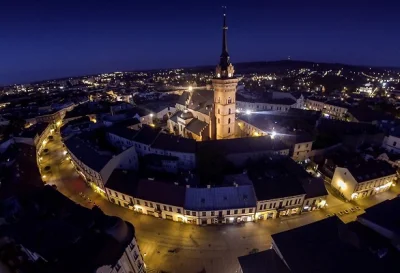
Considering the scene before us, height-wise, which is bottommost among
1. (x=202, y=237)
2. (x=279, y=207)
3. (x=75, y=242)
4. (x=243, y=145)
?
(x=202, y=237)

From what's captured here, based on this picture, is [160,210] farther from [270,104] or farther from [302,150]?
[270,104]

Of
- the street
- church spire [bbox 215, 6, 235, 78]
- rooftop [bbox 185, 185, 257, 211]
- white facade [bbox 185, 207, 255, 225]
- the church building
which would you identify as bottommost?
the street

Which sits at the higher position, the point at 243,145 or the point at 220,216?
the point at 243,145

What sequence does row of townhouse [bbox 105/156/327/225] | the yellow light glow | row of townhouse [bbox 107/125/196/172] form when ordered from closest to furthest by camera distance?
row of townhouse [bbox 105/156/327/225] → the yellow light glow → row of townhouse [bbox 107/125/196/172]

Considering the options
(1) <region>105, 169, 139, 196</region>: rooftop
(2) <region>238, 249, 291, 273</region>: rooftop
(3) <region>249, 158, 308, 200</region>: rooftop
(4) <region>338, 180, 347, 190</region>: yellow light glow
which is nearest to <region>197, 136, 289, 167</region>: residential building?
(3) <region>249, 158, 308, 200</region>: rooftop

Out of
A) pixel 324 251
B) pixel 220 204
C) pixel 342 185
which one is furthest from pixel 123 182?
pixel 342 185

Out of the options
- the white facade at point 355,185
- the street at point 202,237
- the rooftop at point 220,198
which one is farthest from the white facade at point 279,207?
the white facade at point 355,185

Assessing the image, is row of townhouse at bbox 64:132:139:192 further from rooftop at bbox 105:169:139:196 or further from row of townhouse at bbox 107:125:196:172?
row of townhouse at bbox 107:125:196:172

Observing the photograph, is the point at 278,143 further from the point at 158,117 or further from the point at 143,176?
the point at 158,117
